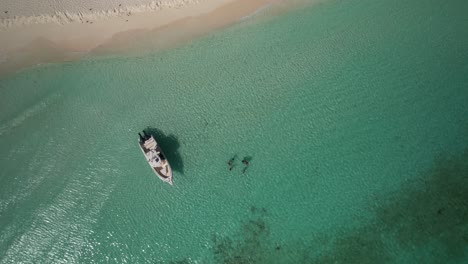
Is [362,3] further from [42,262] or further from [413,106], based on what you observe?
[42,262]

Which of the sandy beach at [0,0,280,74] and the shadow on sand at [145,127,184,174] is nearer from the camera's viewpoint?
the shadow on sand at [145,127,184,174]

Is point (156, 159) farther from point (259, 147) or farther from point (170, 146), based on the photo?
point (259, 147)

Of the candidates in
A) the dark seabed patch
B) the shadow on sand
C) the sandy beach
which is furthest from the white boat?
the sandy beach

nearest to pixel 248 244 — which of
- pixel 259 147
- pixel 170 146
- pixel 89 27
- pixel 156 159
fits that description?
pixel 259 147

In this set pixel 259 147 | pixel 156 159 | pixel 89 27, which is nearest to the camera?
pixel 156 159

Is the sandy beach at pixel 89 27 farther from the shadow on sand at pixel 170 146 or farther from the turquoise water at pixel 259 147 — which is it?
the shadow on sand at pixel 170 146

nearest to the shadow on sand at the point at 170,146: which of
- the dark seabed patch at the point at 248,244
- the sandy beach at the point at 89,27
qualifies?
the dark seabed patch at the point at 248,244

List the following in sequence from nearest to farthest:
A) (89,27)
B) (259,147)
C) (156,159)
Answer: (156,159) → (259,147) → (89,27)

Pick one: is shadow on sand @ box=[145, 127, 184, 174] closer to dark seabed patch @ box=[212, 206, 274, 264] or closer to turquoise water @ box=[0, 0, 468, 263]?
turquoise water @ box=[0, 0, 468, 263]
